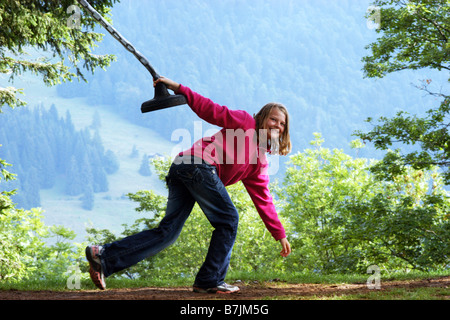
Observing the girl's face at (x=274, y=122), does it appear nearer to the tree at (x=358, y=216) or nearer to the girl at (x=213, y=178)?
the girl at (x=213, y=178)

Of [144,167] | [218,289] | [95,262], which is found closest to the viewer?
[95,262]

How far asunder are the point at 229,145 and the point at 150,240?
1088 mm

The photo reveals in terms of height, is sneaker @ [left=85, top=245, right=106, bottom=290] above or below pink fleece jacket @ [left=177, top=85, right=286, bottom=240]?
below

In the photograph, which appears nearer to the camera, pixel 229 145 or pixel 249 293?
pixel 229 145

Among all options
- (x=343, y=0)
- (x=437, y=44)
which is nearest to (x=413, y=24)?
A: (x=437, y=44)

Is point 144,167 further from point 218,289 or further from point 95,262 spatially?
point 95,262

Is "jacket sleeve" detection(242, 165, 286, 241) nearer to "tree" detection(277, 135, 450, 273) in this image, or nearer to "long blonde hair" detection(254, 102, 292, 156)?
"long blonde hair" detection(254, 102, 292, 156)

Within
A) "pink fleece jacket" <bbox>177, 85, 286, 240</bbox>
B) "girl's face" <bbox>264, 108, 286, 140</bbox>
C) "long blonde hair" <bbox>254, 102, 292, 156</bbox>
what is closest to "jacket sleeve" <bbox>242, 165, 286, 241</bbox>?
"pink fleece jacket" <bbox>177, 85, 286, 240</bbox>

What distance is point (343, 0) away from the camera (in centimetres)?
18088

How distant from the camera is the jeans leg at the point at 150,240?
14.0ft

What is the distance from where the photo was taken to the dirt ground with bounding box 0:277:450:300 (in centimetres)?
450

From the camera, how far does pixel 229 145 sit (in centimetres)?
435

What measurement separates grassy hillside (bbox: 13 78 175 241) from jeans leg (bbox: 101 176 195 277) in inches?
4889

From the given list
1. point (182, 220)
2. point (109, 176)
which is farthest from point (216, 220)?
point (109, 176)
